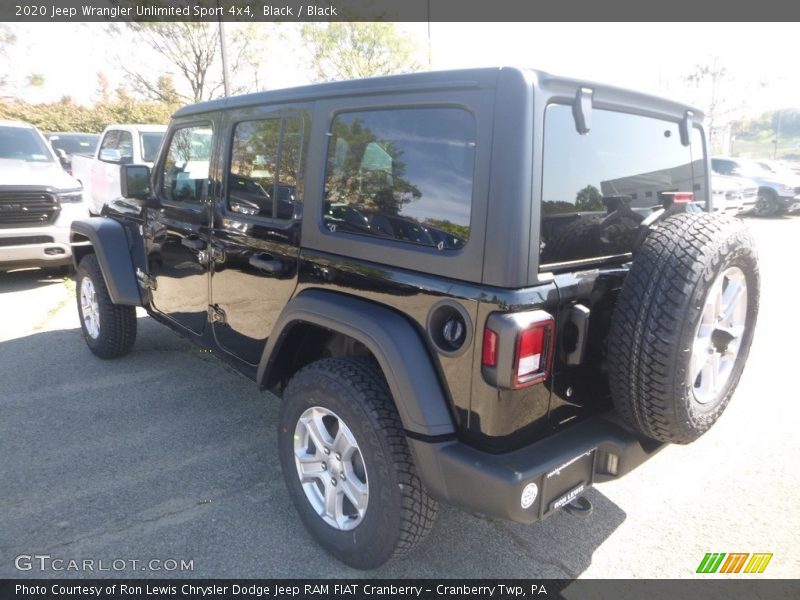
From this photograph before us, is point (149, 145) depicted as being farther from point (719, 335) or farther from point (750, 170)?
point (750, 170)

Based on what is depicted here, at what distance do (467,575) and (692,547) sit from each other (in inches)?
40.6

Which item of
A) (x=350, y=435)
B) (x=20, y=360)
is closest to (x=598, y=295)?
(x=350, y=435)

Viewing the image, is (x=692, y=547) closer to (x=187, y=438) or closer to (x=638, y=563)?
(x=638, y=563)

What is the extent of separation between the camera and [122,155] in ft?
28.2

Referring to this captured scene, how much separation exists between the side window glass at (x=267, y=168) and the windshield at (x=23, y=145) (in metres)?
6.16

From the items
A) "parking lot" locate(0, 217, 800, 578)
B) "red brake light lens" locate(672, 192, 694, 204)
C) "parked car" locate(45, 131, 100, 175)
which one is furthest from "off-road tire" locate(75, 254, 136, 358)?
"parked car" locate(45, 131, 100, 175)

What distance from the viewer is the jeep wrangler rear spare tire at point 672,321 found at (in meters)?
1.87

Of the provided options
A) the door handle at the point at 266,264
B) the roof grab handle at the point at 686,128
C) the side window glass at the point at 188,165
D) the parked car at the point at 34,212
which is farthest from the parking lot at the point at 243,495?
the parked car at the point at 34,212

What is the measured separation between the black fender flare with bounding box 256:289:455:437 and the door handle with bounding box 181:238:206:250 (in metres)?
1.34

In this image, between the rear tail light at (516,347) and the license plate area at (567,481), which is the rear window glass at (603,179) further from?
the license plate area at (567,481)

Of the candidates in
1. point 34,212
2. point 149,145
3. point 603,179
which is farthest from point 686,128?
point 149,145

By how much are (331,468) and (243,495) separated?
2.48ft

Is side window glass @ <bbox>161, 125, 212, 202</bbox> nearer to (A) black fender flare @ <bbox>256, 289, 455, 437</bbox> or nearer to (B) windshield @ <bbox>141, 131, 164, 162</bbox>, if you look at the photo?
(A) black fender flare @ <bbox>256, 289, 455, 437</bbox>

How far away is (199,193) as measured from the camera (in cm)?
329
